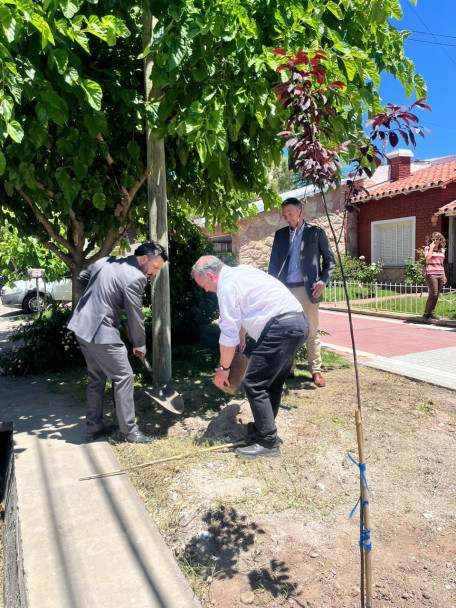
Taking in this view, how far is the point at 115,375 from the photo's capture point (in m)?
3.73

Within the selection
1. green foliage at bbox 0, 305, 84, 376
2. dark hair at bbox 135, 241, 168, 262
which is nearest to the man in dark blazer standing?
dark hair at bbox 135, 241, 168, 262

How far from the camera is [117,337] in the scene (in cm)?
370

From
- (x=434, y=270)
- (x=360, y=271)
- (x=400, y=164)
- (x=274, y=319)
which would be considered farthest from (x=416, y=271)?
(x=274, y=319)

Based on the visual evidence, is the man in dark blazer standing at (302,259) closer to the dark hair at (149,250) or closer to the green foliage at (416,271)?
the dark hair at (149,250)

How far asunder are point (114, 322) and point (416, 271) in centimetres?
1265

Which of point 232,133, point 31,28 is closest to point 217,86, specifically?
point 232,133

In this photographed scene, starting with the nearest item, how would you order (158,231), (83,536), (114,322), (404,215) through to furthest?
(83,536) < (114,322) < (158,231) < (404,215)

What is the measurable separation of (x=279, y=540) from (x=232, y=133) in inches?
113

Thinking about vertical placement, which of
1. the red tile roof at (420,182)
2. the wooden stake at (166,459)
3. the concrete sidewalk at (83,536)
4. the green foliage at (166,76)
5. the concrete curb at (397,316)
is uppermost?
the red tile roof at (420,182)

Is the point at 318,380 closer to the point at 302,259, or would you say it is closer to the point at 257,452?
the point at 302,259

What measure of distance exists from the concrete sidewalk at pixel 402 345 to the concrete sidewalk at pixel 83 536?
12.3 feet

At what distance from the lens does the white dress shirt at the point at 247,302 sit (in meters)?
3.20

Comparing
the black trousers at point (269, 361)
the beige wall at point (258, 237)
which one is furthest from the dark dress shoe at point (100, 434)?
the beige wall at point (258, 237)

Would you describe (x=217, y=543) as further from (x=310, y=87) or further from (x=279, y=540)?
(x=310, y=87)
